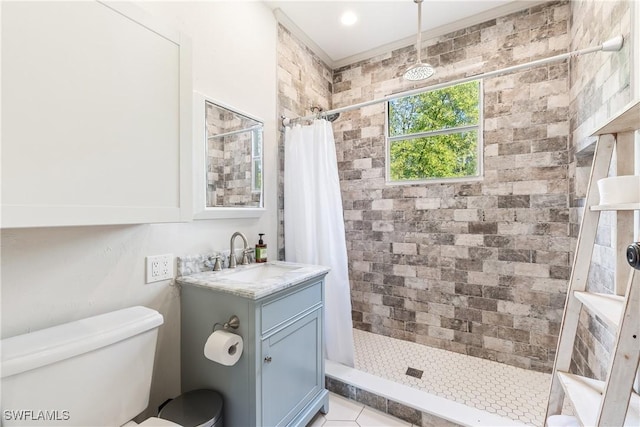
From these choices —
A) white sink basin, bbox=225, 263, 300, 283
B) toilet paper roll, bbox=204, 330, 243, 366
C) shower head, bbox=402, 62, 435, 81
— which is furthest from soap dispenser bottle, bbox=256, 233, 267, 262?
shower head, bbox=402, 62, 435, 81

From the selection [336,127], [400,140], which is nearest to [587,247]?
[400,140]

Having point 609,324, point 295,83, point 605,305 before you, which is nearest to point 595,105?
point 605,305

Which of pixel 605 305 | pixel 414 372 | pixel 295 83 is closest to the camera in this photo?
pixel 605 305

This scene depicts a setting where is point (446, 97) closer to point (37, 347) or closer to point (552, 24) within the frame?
point (552, 24)

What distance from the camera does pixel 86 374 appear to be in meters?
0.93

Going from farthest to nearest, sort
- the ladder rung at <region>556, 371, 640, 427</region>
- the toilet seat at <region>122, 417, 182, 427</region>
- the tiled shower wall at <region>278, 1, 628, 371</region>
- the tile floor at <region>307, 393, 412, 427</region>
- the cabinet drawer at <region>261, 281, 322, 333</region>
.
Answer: the tiled shower wall at <region>278, 1, 628, 371</region> < the tile floor at <region>307, 393, 412, 427</region> < the cabinet drawer at <region>261, 281, 322, 333</region> < the toilet seat at <region>122, 417, 182, 427</region> < the ladder rung at <region>556, 371, 640, 427</region>

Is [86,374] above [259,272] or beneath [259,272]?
beneath

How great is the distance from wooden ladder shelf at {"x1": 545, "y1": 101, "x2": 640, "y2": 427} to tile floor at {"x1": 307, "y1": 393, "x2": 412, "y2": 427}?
86 centimetres

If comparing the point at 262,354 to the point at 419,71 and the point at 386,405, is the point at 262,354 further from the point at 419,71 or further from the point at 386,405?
the point at 419,71

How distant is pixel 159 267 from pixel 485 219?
94.9 inches

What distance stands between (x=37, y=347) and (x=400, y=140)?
275cm

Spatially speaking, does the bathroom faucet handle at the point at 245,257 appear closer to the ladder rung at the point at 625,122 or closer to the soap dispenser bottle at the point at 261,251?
the soap dispenser bottle at the point at 261,251

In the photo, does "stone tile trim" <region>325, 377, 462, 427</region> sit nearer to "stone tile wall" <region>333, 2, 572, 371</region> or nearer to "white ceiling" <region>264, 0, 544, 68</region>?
"stone tile wall" <region>333, 2, 572, 371</region>

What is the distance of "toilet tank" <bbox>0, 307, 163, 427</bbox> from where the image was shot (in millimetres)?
797
